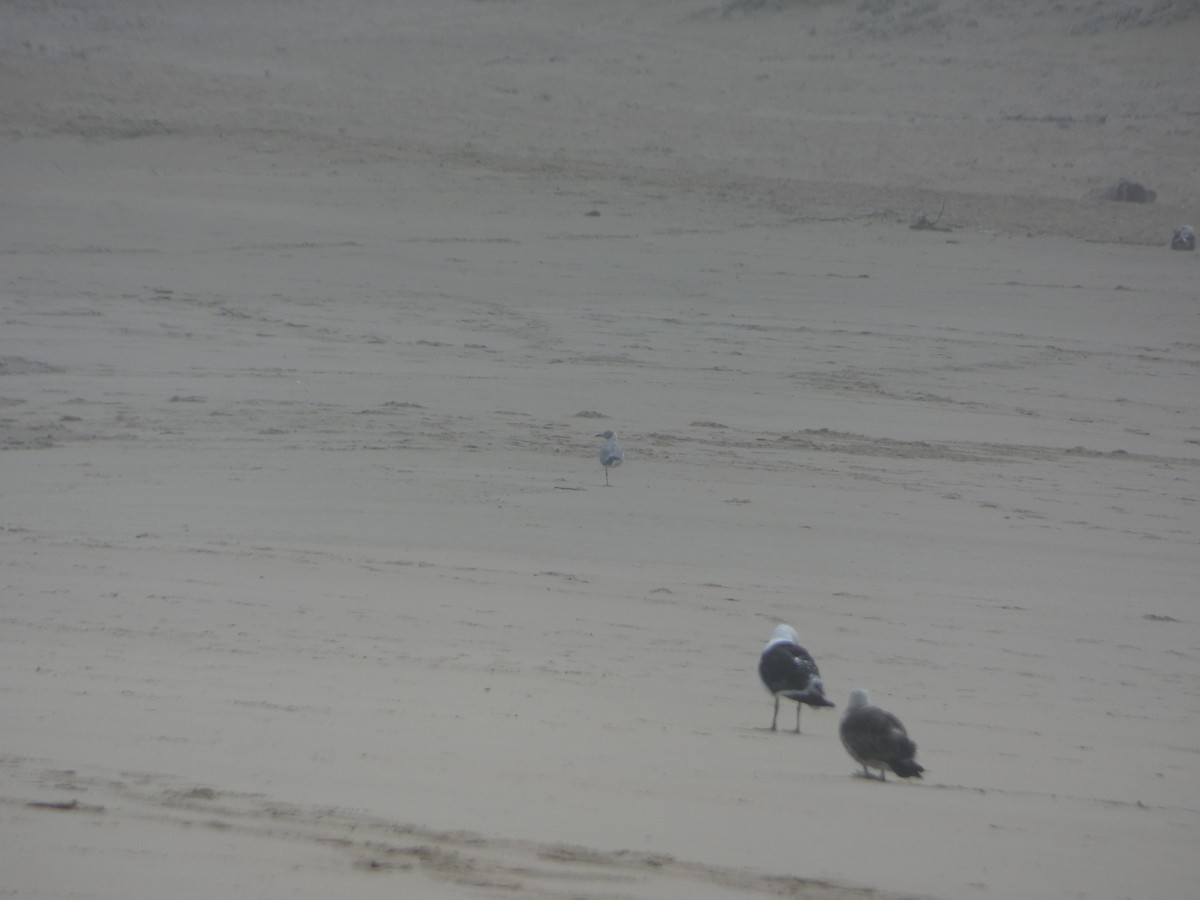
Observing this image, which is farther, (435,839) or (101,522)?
(101,522)

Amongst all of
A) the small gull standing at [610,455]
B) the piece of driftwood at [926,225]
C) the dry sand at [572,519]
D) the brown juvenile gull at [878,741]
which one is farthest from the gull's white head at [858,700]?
the piece of driftwood at [926,225]

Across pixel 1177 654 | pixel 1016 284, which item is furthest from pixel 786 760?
pixel 1016 284

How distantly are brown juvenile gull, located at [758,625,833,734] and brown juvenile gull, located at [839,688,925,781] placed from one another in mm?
92

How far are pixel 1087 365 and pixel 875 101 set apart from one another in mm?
15676

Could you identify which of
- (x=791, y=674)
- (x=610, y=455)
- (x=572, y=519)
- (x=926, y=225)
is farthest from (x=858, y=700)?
(x=926, y=225)

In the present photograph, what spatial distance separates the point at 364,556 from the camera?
217 inches

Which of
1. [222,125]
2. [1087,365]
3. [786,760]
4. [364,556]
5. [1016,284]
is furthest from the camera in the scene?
[222,125]

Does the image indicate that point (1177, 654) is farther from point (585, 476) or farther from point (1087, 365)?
point (1087, 365)

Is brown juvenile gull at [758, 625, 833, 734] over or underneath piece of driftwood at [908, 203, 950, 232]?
underneath

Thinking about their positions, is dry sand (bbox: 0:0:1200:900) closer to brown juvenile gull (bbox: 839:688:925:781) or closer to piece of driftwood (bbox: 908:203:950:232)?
brown juvenile gull (bbox: 839:688:925:781)

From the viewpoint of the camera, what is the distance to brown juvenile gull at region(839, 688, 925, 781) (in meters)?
3.25

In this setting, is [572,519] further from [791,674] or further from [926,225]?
[926,225]

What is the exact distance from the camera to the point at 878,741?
3.30 meters

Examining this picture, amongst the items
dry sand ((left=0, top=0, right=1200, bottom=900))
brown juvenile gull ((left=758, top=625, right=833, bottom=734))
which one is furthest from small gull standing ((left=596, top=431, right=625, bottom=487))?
brown juvenile gull ((left=758, top=625, right=833, bottom=734))
